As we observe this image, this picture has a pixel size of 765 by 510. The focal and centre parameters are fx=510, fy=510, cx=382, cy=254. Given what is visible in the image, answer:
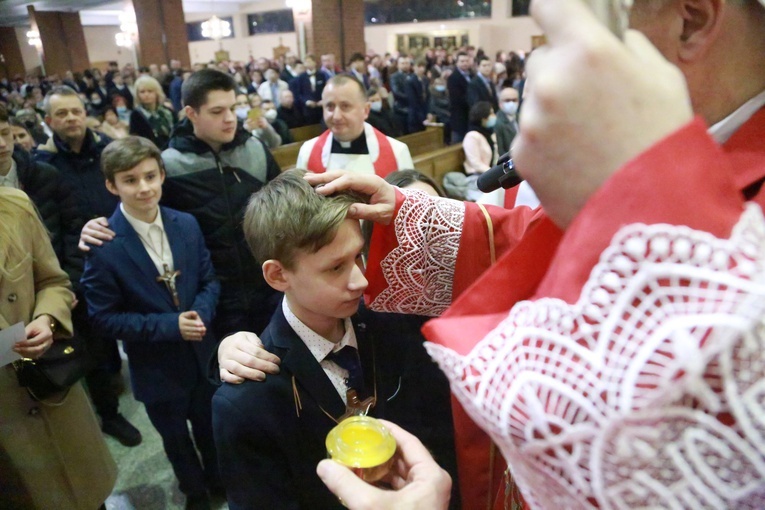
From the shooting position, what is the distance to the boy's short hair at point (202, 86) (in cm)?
260

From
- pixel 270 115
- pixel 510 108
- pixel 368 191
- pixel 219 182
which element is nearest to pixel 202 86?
pixel 219 182

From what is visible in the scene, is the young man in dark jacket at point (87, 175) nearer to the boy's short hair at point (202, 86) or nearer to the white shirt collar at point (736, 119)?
the boy's short hair at point (202, 86)

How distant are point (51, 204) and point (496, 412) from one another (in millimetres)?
2748

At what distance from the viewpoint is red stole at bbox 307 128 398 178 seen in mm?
3186

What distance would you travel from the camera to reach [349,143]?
3256 millimetres

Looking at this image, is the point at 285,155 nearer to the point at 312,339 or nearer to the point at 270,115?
the point at 270,115

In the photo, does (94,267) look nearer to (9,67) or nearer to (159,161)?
(159,161)

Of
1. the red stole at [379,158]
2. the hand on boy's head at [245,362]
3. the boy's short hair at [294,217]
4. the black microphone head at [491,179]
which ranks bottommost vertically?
the hand on boy's head at [245,362]

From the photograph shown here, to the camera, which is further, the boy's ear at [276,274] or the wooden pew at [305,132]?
the wooden pew at [305,132]

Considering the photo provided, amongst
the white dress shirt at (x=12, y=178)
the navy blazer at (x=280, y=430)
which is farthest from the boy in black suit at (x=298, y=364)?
the white dress shirt at (x=12, y=178)

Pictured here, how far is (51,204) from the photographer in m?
2.53

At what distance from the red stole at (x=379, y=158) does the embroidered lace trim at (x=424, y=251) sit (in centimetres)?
203

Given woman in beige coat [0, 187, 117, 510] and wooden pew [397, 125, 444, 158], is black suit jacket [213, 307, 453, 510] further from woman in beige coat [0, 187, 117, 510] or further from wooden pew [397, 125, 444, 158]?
wooden pew [397, 125, 444, 158]

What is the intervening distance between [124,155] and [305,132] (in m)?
4.79
